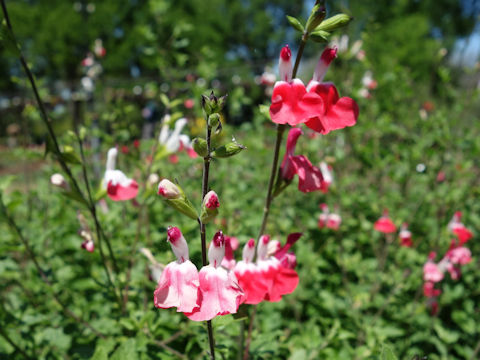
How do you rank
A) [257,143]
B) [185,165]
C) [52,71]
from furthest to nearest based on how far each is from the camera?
[52,71] → [257,143] → [185,165]

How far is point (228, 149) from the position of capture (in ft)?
2.66

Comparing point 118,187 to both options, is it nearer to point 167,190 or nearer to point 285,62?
point 167,190

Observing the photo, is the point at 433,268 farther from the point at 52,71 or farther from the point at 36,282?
the point at 52,71

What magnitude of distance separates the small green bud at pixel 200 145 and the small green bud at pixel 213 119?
0.15ft

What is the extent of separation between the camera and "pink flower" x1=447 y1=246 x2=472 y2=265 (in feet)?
6.57

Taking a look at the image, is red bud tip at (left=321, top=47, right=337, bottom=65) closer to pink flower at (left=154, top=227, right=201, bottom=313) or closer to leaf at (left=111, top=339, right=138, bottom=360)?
pink flower at (left=154, top=227, right=201, bottom=313)

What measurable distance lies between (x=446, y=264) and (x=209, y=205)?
1.86 meters

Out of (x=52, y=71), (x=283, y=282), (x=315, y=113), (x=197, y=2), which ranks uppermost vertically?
(x=315, y=113)

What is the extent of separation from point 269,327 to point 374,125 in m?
2.27

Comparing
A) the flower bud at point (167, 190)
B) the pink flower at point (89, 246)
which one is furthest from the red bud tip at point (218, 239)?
the pink flower at point (89, 246)

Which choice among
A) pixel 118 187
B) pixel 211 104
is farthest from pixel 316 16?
pixel 118 187

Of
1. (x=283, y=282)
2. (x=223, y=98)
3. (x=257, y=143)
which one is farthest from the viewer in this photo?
(x=257, y=143)

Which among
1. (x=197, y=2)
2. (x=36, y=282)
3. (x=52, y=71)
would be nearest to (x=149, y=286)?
(x=36, y=282)

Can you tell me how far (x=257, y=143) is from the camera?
Answer: 3.30 meters
